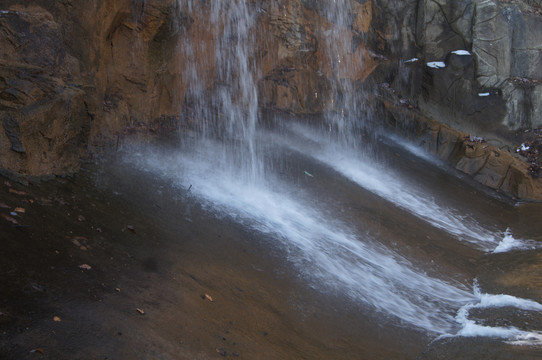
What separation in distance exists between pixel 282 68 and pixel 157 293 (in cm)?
947

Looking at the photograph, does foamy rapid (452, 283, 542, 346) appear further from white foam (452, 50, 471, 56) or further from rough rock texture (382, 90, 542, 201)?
white foam (452, 50, 471, 56)

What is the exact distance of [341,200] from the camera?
8570 millimetres

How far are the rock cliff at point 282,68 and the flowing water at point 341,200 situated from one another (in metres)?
0.42

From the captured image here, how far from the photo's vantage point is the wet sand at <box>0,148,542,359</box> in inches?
138

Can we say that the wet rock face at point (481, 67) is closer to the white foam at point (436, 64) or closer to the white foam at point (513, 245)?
the white foam at point (436, 64)

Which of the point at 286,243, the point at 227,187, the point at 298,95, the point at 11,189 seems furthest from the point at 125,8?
the point at 298,95

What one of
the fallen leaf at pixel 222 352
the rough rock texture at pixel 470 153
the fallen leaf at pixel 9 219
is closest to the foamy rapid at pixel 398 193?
the rough rock texture at pixel 470 153

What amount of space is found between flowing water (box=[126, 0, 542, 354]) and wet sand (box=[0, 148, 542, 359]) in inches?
16.5

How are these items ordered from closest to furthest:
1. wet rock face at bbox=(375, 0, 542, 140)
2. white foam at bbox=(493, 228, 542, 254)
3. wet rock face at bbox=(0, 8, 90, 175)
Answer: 1. wet rock face at bbox=(0, 8, 90, 175)
2. white foam at bbox=(493, 228, 542, 254)
3. wet rock face at bbox=(375, 0, 542, 140)

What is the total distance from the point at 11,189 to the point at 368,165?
26.7ft

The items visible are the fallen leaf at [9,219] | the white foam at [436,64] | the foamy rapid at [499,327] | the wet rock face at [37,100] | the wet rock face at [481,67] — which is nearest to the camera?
the fallen leaf at [9,219]

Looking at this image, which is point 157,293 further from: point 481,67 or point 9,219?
point 481,67

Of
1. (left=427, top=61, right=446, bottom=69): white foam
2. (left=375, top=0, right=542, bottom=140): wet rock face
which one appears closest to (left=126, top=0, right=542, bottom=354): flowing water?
(left=375, top=0, right=542, bottom=140): wet rock face

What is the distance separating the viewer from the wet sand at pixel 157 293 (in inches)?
138
